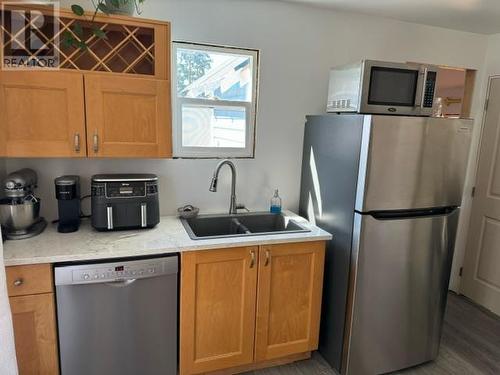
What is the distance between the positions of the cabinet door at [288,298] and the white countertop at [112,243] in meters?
0.11

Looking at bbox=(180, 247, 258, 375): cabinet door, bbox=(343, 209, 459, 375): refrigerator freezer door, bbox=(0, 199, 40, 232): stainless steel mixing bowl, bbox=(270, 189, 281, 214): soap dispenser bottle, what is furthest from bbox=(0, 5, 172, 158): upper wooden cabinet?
bbox=(343, 209, 459, 375): refrigerator freezer door

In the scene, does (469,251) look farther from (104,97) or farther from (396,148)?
(104,97)

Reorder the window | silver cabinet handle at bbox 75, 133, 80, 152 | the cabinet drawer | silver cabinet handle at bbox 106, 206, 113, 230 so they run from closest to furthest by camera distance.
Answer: the cabinet drawer
silver cabinet handle at bbox 75, 133, 80, 152
silver cabinet handle at bbox 106, 206, 113, 230
the window

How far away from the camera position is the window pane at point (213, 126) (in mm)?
2357

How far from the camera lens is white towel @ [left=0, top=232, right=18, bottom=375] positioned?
141 cm

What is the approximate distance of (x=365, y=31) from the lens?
8.62 feet

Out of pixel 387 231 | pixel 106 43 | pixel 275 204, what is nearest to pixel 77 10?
pixel 106 43

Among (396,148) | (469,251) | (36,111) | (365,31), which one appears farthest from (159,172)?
(469,251)

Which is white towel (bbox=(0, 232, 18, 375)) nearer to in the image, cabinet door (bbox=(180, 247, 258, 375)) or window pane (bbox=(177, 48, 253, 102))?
cabinet door (bbox=(180, 247, 258, 375))

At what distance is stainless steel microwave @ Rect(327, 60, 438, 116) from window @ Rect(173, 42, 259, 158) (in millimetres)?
707

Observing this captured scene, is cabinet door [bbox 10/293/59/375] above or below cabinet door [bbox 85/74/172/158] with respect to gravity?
below

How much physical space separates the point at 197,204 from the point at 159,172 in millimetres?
347

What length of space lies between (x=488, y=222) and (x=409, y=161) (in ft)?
5.37

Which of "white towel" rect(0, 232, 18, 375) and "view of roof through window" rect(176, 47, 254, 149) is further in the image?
"view of roof through window" rect(176, 47, 254, 149)
